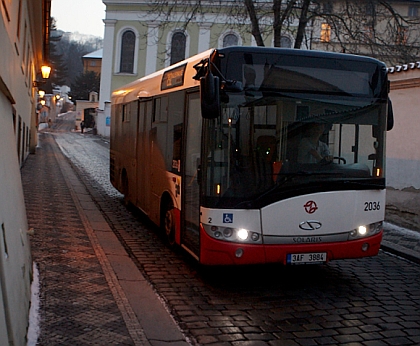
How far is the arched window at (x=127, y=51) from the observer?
5181cm

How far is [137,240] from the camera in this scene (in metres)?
9.91

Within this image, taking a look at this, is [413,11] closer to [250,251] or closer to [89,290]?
[250,251]

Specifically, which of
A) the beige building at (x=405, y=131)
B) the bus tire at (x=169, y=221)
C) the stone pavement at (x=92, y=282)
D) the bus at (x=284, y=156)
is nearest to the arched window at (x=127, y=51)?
the stone pavement at (x=92, y=282)

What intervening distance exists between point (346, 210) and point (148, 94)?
4651mm

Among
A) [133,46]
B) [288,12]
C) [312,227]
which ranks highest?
[133,46]

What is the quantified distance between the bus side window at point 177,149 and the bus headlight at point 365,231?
2514 mm

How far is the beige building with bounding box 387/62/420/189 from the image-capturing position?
11906 mm

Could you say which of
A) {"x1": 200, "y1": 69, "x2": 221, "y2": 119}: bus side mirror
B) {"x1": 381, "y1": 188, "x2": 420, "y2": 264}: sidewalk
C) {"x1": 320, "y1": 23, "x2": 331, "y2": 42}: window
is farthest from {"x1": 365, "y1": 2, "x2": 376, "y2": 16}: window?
Answer: {"x1": 200, "y1": 69, "x2": 221, "y2": 119}: bus side mirror

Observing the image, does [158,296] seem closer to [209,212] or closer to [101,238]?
[209,212]

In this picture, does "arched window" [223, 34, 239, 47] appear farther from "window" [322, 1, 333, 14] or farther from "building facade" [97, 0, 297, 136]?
"window" [322, 1, 333, 14]

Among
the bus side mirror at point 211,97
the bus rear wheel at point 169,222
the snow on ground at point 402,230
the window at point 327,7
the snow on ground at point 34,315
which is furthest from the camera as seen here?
the window at point 327,7

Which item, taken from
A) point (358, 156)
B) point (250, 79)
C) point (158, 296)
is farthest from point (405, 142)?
point (158, 296)

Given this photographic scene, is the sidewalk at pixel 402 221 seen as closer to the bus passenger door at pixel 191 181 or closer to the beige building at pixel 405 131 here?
the beige building at pixel 405 131

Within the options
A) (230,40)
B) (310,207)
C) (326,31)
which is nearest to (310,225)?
(310,207)
